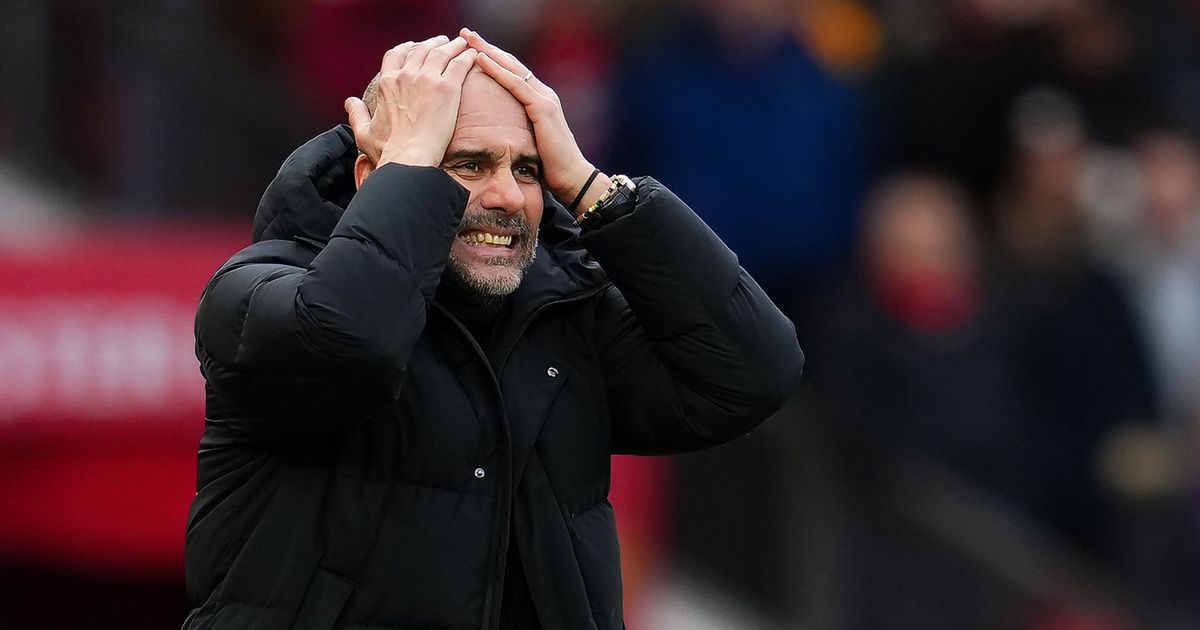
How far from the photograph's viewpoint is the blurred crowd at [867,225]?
6.71 metres

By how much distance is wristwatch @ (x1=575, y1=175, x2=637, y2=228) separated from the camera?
2988mm

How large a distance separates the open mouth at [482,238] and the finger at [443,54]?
256 millimetres

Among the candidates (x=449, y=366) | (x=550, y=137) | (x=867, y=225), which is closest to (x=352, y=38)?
(x=867, y=225)

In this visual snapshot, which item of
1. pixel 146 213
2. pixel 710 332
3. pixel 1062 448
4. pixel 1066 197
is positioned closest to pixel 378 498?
pixel 710 332

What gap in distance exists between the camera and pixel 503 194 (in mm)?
2967

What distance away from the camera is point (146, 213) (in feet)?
21.3

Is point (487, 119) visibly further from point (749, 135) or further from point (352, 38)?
point (749, 135)

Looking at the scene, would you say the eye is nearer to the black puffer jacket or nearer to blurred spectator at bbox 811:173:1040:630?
the black puffer jacket

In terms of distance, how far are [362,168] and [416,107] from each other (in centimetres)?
21

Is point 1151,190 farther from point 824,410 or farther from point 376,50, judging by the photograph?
point 376,50

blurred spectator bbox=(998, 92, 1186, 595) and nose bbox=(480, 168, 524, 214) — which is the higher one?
nose bbox=(480, 168, 524, 214)

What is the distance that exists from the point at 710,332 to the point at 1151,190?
5537 mm

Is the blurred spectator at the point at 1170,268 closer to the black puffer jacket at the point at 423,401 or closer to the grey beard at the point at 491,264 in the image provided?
the black puffer jacket at the point at 423,401

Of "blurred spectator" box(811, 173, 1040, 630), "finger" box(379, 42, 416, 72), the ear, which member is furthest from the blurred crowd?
"finger" box(379, 42, 416, 72)
